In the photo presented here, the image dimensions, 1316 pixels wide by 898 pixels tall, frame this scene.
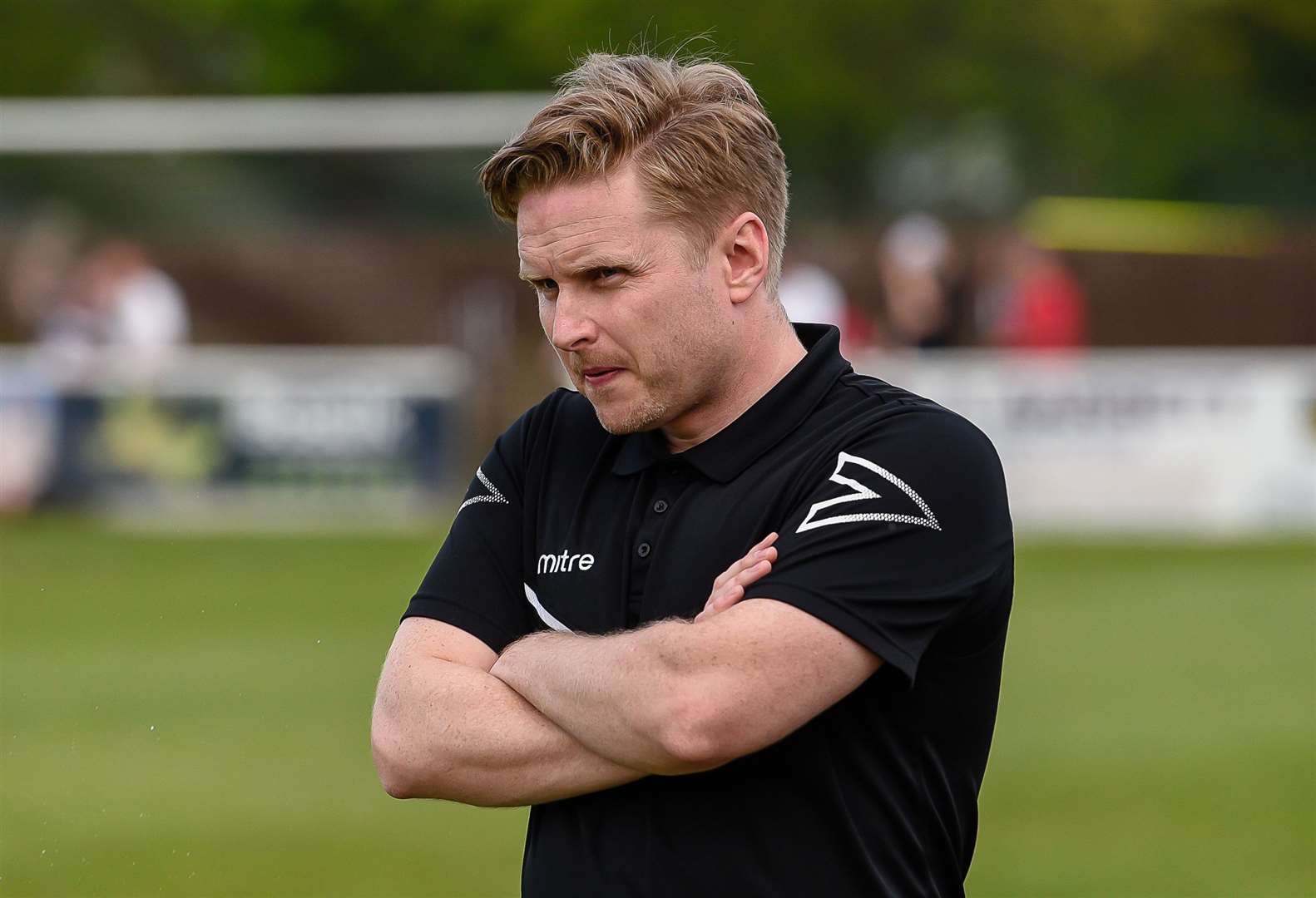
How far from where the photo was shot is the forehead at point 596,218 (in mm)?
3436

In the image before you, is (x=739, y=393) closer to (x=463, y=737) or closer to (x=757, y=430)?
(x=757, y=430)

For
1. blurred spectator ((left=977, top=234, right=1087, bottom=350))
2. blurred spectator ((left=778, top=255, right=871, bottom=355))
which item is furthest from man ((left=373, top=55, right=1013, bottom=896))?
blurred spectator ((left=977, top=234, right=1087, bottom=350))

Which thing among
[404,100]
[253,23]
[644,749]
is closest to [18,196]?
[404,100]

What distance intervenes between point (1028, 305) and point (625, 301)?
1708 cm

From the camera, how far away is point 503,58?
112 feet

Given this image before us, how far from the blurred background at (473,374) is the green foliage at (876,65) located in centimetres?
7

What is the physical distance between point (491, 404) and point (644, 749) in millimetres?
17056

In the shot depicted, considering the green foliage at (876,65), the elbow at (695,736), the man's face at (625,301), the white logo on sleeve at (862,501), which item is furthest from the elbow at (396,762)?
the green foliage at (876,65)

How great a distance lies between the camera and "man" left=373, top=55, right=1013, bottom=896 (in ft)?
10.6

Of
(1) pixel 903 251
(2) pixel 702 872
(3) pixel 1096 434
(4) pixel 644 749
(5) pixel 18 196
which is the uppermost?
(5) pixel 18 196

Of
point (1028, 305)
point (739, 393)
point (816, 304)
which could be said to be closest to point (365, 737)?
point (739, 393)

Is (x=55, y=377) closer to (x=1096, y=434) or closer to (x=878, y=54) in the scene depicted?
(x=1096, y=434)

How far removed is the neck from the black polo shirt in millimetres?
42

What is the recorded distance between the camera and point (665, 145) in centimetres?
343
